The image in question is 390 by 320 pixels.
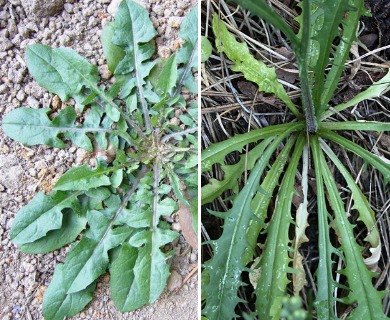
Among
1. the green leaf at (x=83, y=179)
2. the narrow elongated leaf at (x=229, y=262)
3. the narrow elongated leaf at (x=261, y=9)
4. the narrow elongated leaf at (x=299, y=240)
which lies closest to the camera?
the narrow elongated leaf at (x=261, y=9)

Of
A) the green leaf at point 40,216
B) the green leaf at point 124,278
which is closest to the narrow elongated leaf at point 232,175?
the green leaf at point 124,278

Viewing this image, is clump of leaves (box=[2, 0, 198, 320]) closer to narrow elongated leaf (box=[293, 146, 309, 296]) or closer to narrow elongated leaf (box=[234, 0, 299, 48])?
narrow elongated leaf (box=[293, 146, 309, 296])

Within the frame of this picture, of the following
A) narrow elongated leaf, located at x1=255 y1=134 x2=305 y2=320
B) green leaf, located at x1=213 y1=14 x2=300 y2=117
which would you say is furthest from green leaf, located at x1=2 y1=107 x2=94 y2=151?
narrow elongated leaf, located at x1=255 y1=134 x2=305 y2=320

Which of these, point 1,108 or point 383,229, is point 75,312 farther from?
point 383,229

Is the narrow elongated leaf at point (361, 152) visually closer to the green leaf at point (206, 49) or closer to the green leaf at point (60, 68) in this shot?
the green leaf at point (206, 49)

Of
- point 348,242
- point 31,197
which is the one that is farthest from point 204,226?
point 31,197

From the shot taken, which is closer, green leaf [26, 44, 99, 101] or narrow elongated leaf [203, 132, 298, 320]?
narrow elongated leaf [203, 132, 298, 320]
